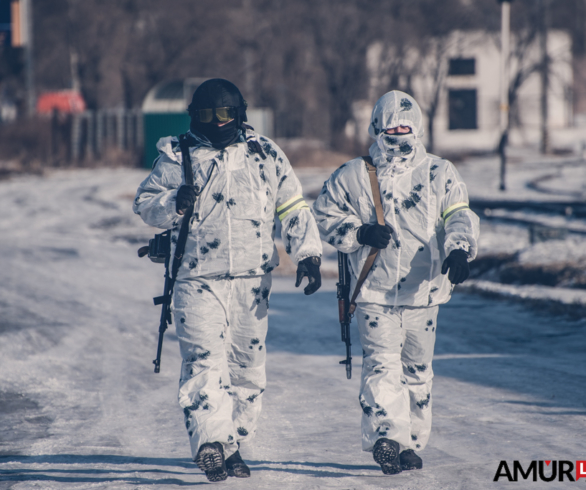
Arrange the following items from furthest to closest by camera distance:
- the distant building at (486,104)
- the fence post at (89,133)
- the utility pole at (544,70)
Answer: the distant building at (486,104) < the utility pole at (544,70) < the fence post at (89,133)

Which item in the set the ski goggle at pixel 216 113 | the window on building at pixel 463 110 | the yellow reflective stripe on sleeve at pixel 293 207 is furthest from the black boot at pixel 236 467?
the window on building at pixel 463 110

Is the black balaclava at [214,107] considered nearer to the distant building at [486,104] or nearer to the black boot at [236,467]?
the black boot at [236,467]

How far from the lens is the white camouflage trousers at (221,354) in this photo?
3.90m

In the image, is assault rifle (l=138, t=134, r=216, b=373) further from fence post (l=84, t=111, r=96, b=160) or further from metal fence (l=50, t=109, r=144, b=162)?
fence post (l=84, t=111, r=96, b=160)

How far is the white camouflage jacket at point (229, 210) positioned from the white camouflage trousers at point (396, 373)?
48 cm

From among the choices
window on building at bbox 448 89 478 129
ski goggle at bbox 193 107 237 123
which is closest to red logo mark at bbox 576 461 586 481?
ski goggle at bbox 193 107 237 123

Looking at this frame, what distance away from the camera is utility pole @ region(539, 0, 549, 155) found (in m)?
31.1

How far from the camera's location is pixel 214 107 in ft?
13.3

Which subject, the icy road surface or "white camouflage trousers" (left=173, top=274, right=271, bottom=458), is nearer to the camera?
"white camouflage trousers" (left=173, top=274, right=271, bottom=458)

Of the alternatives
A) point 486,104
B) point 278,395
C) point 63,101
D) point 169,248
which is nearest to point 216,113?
point 169,248

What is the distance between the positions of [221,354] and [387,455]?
0.90 m

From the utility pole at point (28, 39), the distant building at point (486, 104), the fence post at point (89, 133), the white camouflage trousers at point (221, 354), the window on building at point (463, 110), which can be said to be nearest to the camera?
the white camouflage trousers at point (221, 354)

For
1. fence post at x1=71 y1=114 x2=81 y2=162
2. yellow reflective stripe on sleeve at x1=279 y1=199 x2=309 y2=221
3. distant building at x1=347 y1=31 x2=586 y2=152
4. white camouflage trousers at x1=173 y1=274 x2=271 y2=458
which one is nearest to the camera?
white camouflage trousers at x1=173 y1=274 x2=271 y2=458

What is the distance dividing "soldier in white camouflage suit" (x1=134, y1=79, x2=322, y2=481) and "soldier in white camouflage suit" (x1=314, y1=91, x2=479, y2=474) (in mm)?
252
